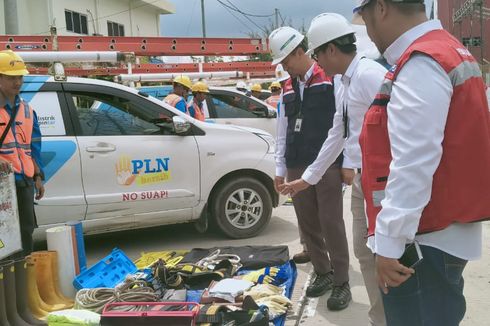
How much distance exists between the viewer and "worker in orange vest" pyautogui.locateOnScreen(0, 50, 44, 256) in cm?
403

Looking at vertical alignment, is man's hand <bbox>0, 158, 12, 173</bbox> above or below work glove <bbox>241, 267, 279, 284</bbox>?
above

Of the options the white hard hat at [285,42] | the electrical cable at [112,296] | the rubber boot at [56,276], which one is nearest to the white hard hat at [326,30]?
the white hard hat at [285,42]

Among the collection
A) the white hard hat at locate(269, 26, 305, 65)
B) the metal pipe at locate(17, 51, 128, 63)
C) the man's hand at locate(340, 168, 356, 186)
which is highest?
the metal pipe at locate(17, 51, 128, 63)

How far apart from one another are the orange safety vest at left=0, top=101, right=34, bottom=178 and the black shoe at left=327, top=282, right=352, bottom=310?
262 centimetres

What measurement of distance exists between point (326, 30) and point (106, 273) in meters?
2.75

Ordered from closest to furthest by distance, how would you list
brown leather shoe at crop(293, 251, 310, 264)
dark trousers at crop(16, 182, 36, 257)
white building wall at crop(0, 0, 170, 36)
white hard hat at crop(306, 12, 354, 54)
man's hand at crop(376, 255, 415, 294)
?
1. man's hand at crop(376, 255, 415, 294)
2. white hard hat at crop(306, 12, 354, 54)
3. dark trousers at crop(16, 182, 36, 257)
4. brown leather shoe at crop(293, 251, 310, 264)
5. white building wall at crop(0, 0, 170, 36)

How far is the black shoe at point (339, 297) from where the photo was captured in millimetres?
3779

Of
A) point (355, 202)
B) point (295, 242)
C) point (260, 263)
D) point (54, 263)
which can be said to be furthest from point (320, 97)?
point (54, 263)

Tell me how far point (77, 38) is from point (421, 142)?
7.62m

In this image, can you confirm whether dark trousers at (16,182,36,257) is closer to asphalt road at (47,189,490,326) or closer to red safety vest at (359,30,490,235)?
asphalt road at (47,189,490,326)

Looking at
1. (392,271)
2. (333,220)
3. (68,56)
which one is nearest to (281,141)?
(333,220)

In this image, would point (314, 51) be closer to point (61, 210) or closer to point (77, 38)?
point (61, 210)

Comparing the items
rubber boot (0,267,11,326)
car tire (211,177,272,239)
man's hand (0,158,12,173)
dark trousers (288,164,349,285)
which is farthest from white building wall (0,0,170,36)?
dark trousers (288,164,349,285)

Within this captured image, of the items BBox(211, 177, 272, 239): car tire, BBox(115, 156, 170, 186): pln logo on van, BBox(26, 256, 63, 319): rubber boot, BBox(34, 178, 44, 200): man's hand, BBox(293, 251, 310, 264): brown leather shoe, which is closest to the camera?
BBox(26, 256, 63, 319): rubber boot
